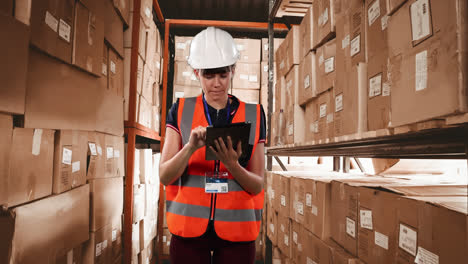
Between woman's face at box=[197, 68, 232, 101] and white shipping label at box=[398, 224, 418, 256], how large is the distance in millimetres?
925

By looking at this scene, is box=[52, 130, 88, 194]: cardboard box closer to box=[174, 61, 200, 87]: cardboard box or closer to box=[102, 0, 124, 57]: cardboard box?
box=[102, 0, 124, 57]: cardboard box

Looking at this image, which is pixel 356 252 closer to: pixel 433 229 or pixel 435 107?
pixel 433 229

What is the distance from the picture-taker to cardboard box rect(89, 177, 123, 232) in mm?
1735

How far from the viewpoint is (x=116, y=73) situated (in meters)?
2.24

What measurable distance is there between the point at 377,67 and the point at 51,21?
1.43m

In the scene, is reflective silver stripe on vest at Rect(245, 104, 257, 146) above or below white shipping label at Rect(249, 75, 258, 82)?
below

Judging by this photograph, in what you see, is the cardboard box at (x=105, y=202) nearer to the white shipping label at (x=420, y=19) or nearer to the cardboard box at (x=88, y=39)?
the cardboard box at (x=88, y=39)

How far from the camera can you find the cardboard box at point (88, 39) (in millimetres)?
1520

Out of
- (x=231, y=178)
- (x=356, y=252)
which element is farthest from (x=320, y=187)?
(x=231, y=178)

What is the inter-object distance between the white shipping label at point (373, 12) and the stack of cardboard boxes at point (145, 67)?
1.82m

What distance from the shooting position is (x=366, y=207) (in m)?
1.30

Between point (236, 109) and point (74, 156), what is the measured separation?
893mm

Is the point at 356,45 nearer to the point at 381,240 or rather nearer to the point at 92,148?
the point at 381,240

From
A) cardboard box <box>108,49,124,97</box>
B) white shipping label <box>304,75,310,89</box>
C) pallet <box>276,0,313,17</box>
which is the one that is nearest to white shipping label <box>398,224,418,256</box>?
white shipping label <box>304,75,310,89</box>
